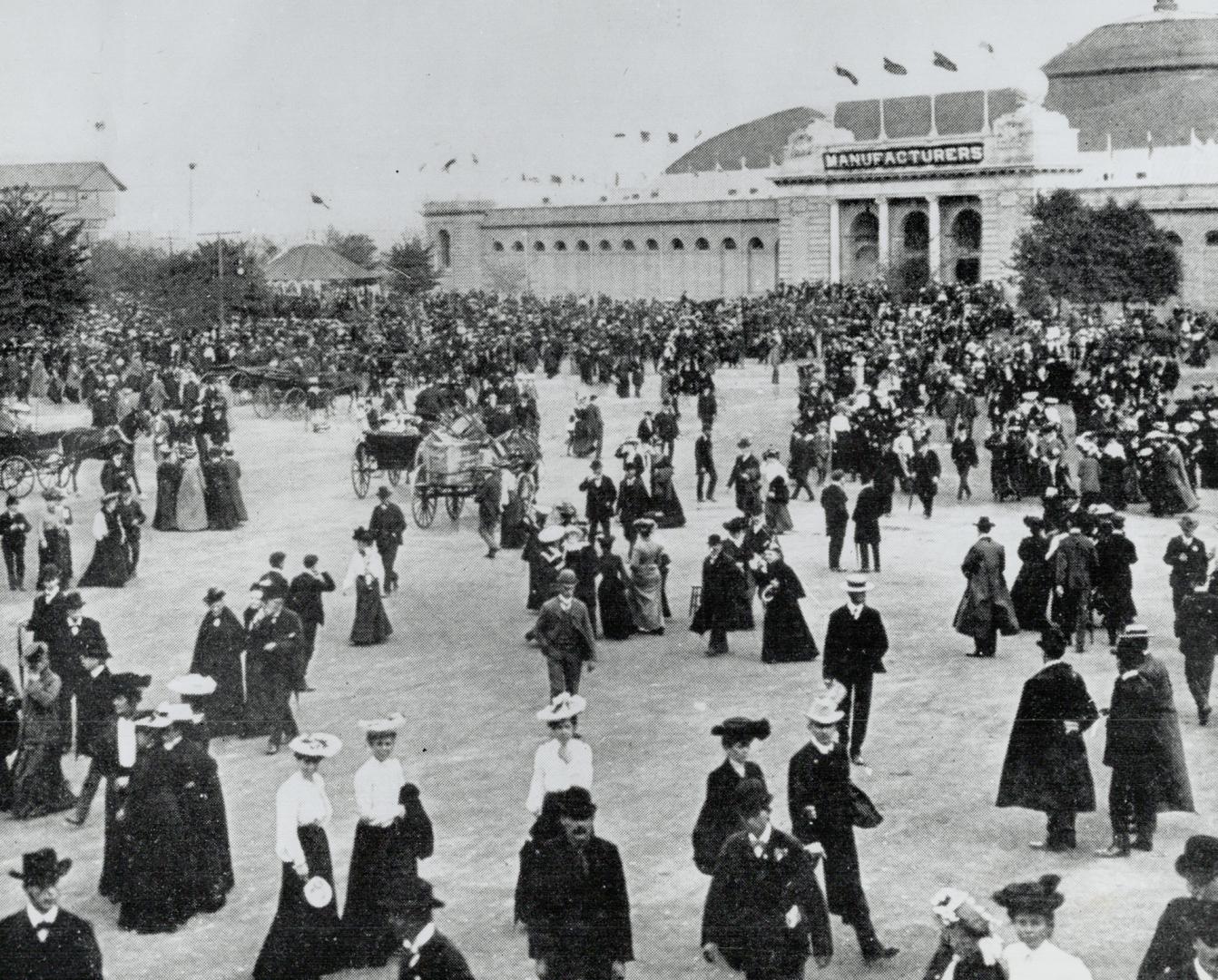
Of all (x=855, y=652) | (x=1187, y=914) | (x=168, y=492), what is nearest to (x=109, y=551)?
(x=168, y=492)

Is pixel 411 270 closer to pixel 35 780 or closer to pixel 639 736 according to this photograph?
pixel 639 736

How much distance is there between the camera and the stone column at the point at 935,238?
6119 cm

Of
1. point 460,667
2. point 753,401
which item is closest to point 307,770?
point 460,667

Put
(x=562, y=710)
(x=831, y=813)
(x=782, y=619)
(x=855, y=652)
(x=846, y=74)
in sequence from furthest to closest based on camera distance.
A: (x=846, y=74) → (x=782, y=619) → (x=855, y=652) → (x=562, y=710) → (x=831, y=813)

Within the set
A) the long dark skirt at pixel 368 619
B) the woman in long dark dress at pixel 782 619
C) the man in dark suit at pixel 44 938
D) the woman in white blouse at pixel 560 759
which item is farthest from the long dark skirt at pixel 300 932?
the long dark skirt at pixel 368 619

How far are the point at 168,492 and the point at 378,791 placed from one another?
1395 centimetres

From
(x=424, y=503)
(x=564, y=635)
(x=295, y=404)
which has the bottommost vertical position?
(x=564, y=635)

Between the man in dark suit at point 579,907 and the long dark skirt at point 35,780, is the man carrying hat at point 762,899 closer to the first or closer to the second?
the man in dark suit at point 579,907

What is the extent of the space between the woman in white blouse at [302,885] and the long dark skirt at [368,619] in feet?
23.5

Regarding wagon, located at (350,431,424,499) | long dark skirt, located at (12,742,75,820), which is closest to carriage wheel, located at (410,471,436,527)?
wagon, located at (350,431,424,499)

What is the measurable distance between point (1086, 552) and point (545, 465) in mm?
13814

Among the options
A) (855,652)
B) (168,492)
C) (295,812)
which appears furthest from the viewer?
(168,492)

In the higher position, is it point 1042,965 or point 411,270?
point 411,270

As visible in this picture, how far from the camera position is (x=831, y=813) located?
316 inches
